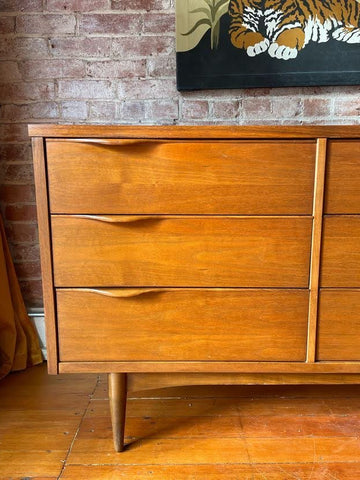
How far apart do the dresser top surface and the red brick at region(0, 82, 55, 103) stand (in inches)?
24.0

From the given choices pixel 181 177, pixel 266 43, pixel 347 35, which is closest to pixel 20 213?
pixel 181 177

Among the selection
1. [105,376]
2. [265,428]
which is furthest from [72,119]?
[265,428]

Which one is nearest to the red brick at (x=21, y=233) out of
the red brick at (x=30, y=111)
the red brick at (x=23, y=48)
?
the red brick at (x=30, y=111)

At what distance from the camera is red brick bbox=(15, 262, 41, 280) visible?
1.54 meters

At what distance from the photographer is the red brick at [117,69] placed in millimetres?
1407

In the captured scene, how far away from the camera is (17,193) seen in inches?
58.6

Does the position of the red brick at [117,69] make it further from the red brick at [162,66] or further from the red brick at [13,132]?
the red brick at [13,132]

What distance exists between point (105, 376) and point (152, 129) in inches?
37.9

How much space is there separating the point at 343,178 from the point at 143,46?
0.87 meters

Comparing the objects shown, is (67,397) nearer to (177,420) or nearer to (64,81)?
(177,420)

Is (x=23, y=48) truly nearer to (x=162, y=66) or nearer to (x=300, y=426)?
(x=162, y=66)

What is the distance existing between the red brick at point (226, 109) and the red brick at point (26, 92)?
586 mm

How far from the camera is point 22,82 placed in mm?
1421

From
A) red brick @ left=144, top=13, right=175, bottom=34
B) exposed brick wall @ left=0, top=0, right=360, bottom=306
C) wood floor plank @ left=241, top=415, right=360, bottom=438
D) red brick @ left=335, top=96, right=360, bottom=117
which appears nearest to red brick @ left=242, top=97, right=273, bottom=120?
exposed brick wall @ left=0, top=0, right=360, bottom=306
